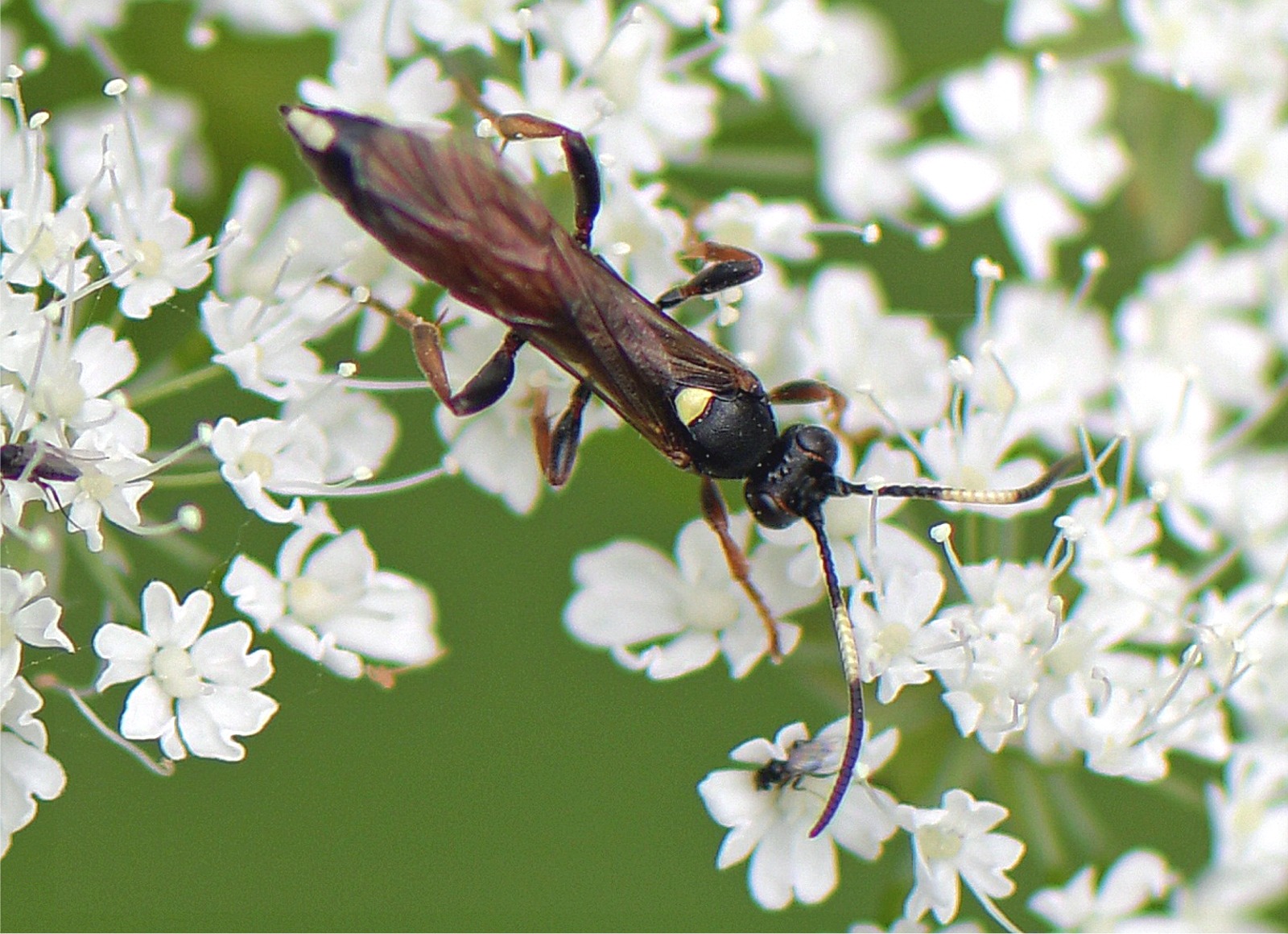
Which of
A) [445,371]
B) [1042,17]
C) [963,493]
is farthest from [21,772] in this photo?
[1042,17]

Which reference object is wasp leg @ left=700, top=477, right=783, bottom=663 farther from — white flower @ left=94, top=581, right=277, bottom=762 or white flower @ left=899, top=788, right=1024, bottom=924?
white flower @ left=94, top=581, right=277, bottom=762

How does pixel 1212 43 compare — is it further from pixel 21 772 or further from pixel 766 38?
pixel 21 772

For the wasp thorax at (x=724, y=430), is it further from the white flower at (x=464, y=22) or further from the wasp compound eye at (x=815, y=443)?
the white flower at (x=464, y=22)

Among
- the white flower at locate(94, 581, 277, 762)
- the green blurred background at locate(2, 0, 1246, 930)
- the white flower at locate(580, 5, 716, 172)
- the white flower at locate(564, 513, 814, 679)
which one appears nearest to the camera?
the white flower at locate(94, 581, 277, 762)

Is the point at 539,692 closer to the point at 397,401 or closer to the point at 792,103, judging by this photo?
the point at 397,401

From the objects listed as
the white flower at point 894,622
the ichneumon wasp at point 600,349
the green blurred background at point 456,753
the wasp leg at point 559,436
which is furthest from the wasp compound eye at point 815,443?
the green blurred background at point 456,753

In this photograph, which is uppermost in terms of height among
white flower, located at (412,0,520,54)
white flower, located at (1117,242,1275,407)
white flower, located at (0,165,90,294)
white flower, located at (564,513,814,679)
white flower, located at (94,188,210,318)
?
white flower, located at (412,0,520,54)

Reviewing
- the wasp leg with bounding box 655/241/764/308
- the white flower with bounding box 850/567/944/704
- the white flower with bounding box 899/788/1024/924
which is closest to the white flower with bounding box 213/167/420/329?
the wasp leg with bounding box 655/241/764/308
